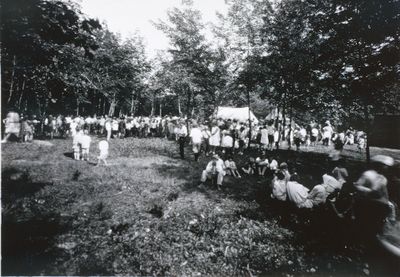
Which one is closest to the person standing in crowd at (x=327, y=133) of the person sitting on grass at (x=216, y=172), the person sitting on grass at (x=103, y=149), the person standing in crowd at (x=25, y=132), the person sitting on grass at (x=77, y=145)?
the person sitting on grass at (x=216, y=172)

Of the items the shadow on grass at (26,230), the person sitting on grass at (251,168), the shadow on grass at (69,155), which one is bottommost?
the shadow on grass at (26,230)

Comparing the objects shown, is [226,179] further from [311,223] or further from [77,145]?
[77,145]

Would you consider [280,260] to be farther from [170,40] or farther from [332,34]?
[170,40]

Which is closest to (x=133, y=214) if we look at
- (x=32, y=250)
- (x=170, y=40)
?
(x=32, y=250)

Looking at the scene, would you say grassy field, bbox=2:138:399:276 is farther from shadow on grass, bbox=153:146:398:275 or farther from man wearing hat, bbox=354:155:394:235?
man wearing hat, bbox=354:155:394:235

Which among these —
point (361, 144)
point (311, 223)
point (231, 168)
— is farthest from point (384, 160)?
point (361, 144)

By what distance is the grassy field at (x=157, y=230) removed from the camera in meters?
7.05

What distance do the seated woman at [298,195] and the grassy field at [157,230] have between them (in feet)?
0.92

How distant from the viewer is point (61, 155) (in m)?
18.7

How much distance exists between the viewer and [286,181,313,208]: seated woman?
381 inches

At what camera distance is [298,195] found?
9820 millimetres

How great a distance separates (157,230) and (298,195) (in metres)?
4.44

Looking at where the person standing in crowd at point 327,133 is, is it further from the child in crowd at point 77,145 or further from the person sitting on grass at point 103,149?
the child in crowd at point 77,145

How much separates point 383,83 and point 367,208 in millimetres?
7873
